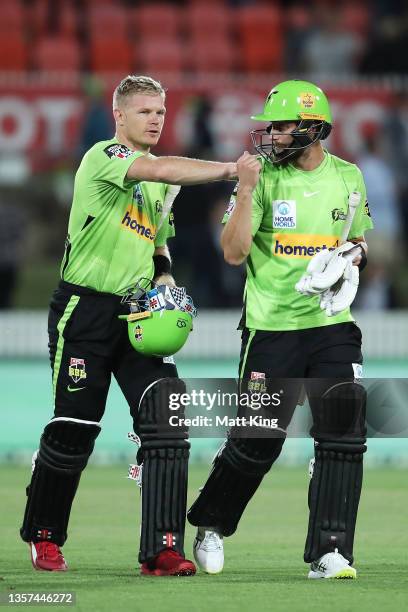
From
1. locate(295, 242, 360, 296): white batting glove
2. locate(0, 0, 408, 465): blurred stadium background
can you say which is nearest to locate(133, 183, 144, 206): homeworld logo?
locate(295, 242, 360, 296): white batting glove

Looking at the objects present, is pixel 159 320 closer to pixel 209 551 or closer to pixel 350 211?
pixel 350 211

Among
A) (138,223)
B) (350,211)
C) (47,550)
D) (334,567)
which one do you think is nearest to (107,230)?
(138,223)

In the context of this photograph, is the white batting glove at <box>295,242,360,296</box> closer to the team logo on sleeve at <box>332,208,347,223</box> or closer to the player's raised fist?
the team logo on sleeve at <box>332,208,347,223</box>

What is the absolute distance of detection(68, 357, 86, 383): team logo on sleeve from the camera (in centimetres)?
655

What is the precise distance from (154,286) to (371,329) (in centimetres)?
721

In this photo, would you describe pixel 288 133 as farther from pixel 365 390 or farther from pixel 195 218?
pixel 195 218

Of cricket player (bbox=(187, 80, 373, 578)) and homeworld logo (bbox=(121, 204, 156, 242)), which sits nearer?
cricket player (bbox=(187, 80, 373, 578))

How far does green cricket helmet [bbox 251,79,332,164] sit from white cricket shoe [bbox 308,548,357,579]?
5.61 feet

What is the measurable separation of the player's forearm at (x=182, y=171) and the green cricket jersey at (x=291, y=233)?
0.37m

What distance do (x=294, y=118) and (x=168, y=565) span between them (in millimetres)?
1971

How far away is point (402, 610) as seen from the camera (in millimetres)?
5387

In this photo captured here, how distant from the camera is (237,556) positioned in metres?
7.19

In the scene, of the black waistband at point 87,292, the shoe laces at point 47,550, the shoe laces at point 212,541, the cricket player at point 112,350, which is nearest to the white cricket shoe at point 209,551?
the shoe laces at point 212,541

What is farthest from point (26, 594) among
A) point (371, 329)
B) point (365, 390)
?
point (371, 329)
